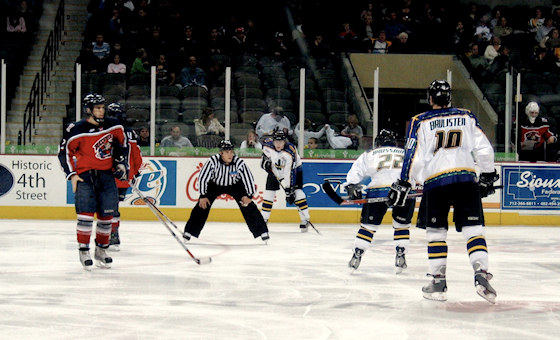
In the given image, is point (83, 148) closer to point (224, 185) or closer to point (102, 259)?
point (102, 259)

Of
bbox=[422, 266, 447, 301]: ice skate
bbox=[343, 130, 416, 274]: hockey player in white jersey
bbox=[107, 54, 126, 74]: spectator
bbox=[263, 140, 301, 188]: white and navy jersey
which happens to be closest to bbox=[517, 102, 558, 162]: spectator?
bbox=[263, 140, 301, 188]: white and navy jersey

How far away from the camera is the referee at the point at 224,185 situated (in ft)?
27.8

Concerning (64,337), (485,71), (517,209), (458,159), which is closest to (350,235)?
(517,209)

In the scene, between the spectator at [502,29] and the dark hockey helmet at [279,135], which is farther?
the spectator at [502,29]

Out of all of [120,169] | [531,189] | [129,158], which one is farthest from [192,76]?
[120,169]

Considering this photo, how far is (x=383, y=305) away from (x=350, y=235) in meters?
4.84

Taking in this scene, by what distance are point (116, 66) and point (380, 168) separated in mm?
6013

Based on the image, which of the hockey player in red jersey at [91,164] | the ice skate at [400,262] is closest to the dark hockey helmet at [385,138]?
the ice skate at [400,262]

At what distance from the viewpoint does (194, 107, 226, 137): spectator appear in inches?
434

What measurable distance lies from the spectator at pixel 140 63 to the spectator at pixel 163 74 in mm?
153

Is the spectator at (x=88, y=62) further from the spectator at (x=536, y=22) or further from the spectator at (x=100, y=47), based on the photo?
the spectator at (x=536, y=22)

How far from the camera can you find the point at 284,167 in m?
10.2

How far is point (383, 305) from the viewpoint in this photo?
16.5ft

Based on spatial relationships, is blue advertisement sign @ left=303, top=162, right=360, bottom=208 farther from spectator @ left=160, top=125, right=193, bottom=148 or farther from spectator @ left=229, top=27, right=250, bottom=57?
spectator @ left=229, top=27, right=250, bottom=57
